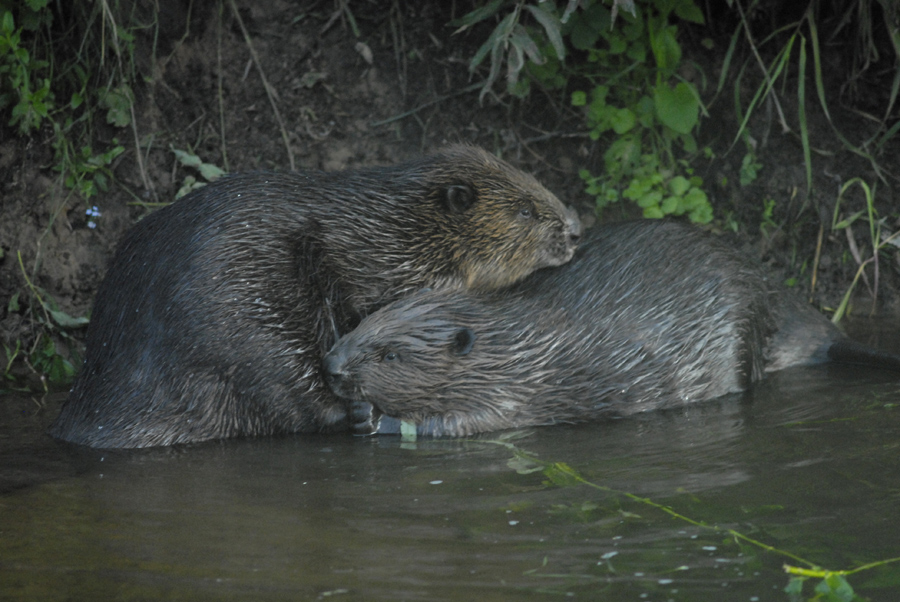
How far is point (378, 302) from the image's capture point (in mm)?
3781

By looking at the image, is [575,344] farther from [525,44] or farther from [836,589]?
[836,589]

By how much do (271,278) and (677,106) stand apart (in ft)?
7.18

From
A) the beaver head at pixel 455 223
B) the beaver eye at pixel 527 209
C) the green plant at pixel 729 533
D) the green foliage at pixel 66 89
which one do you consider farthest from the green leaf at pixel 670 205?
the green foliage at pixel 66 89

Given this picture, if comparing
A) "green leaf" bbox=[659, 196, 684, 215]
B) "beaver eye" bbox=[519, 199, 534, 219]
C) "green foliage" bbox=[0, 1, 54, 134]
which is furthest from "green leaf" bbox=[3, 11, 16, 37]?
"green leaf" bbox=[659, 196, 684, 215]

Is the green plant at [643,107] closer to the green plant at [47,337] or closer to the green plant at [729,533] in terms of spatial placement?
the green plant at [729,533]

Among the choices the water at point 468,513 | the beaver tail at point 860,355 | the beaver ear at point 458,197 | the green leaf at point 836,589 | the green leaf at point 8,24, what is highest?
the green leaf at point 8,24

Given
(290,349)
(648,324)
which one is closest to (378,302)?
(290,349)

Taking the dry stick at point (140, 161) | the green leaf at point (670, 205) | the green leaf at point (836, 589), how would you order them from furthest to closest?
1. the green leaf at point (670, 205)
2. the dry stick at point (140, 161)
3. the green leaf at point (836, 589)

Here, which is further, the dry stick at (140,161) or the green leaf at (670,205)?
the green leaf at (670,205)

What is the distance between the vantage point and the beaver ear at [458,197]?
3875mm

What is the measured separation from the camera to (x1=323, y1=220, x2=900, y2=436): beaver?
11.6 ft

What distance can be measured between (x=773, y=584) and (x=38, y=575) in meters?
1.54

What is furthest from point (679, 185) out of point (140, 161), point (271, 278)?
point (140, 161)

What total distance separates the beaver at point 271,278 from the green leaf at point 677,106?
97cm
